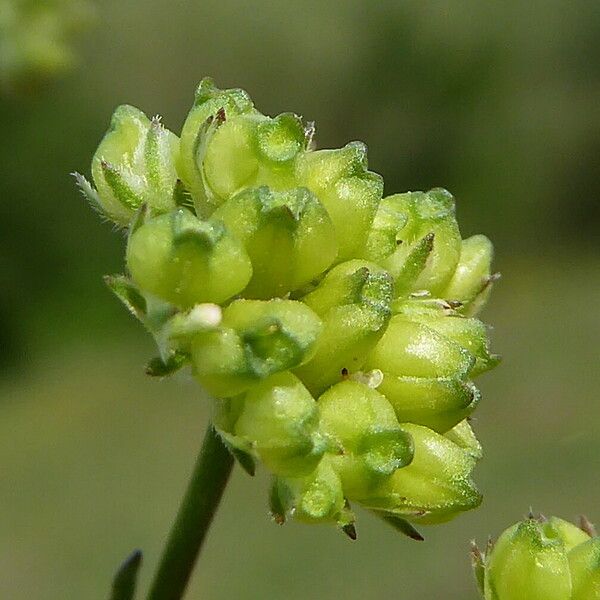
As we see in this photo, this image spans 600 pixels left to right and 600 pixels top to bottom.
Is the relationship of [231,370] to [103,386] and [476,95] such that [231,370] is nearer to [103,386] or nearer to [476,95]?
[103,386]

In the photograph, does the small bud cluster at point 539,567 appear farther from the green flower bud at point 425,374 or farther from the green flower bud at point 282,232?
the green flower bud at point 282,232

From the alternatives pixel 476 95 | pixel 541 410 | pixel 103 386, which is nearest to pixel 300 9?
pixel 476 95

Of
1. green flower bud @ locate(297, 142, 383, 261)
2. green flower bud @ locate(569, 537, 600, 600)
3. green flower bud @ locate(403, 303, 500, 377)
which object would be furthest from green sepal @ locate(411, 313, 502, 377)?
green flower bud @ locate(569, 537, 600, 600)

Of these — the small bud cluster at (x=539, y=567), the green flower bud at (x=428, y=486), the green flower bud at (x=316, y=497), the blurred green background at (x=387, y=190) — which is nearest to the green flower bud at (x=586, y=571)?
the small bud cluster at (x=539, y=567)

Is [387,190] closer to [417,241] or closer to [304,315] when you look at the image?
[417,241]

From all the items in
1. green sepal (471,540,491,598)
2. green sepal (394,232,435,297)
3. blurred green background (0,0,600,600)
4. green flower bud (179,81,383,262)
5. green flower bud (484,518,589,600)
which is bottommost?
blurred green background (0,0,600,600)

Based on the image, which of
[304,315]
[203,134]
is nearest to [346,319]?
[304,315]

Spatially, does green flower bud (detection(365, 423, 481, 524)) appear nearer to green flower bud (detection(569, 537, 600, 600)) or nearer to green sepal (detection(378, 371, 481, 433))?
green sepal (detection(378, 371, 481, 433))

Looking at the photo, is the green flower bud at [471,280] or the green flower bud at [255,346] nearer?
the green flower bud at [255,346]
